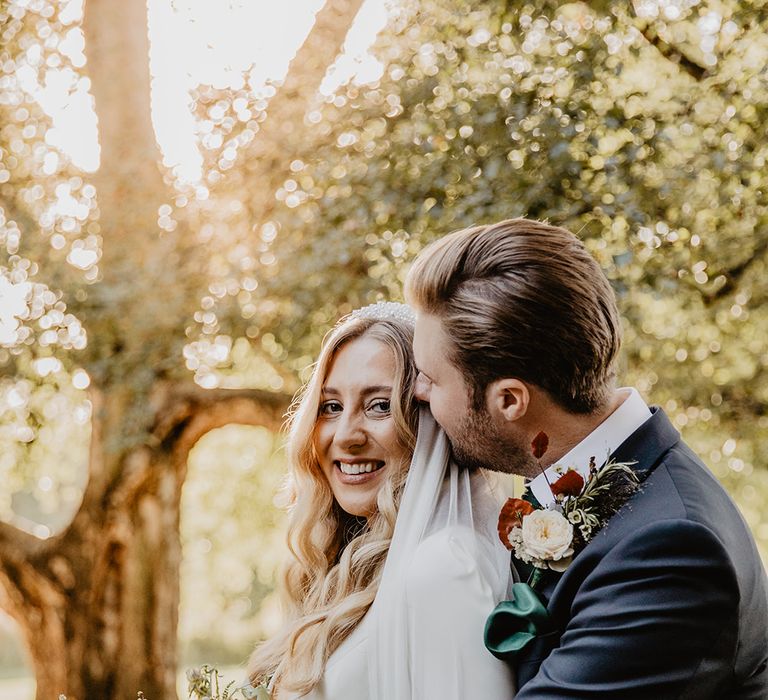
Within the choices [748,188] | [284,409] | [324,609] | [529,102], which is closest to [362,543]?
[324,609]

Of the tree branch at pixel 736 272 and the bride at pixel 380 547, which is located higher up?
the tree branch at pixel 736 272

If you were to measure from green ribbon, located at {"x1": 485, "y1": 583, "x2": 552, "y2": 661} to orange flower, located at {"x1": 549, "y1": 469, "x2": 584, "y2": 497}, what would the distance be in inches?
10.0

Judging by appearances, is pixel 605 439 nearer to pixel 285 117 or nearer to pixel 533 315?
pixel 533 315

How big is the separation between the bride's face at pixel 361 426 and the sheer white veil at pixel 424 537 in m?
0.18

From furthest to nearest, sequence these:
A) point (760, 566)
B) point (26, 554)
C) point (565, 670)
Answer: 1. point (26, 554)
2. point (760, 566)
3. point (565, 670)

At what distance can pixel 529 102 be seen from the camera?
5195 mm

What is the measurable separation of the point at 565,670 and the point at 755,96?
375 cm

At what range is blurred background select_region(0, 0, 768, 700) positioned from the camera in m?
5.24

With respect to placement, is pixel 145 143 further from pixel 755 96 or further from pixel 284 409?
pixel 755 96

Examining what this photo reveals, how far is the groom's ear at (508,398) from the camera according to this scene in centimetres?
268

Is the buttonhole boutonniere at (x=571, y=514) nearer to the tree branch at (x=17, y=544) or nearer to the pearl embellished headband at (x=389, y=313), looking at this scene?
the pearl embellished headband at (x=389, y=313)

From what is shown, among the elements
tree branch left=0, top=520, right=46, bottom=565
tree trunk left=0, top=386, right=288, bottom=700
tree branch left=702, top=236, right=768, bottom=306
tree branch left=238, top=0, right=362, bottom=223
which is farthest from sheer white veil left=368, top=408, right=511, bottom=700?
tree branch left=0, top=520, right=46, bottom=565

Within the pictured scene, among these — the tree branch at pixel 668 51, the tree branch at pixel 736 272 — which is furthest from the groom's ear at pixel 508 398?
the tree branch at pixel 736 272

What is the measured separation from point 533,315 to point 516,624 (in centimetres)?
78
